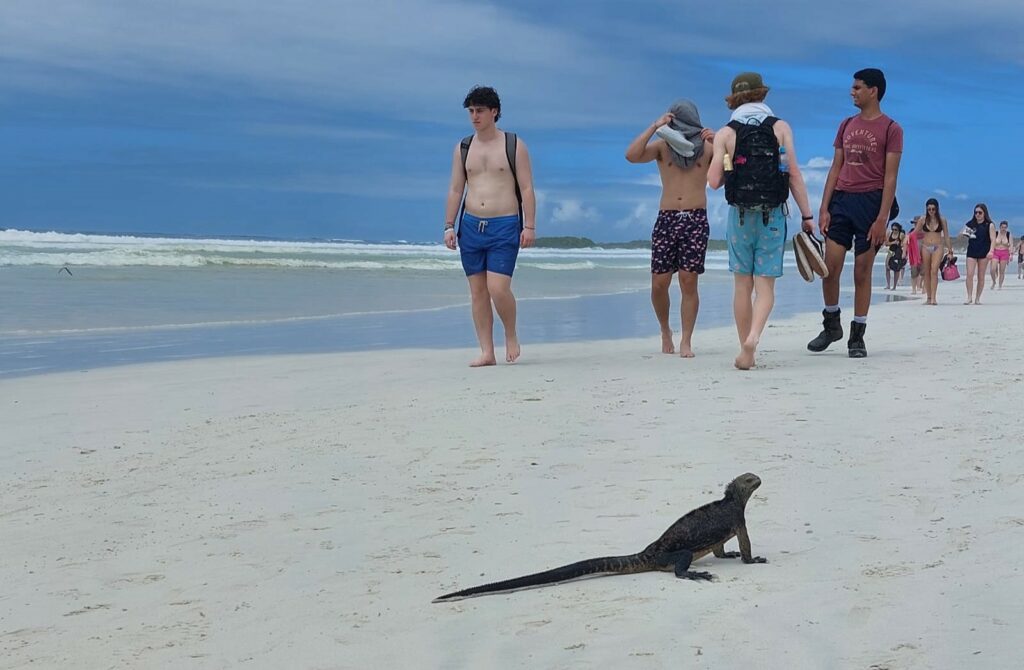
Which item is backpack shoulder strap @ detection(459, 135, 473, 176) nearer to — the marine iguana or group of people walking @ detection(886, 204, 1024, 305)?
the marine iguana

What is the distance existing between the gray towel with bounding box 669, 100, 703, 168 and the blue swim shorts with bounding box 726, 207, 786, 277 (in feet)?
2.36

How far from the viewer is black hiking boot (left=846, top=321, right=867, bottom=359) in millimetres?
7895

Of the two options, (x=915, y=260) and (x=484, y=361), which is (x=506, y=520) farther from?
(x=915, y=260)

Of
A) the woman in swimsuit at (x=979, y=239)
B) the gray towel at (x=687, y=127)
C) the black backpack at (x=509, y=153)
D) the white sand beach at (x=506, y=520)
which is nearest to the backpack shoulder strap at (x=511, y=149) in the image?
the black backpack at (x=509, y=153)

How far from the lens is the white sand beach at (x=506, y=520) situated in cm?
269

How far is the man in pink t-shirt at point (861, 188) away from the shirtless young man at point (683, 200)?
2.88ft

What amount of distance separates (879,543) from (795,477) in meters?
0.82

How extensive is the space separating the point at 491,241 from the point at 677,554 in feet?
16.8

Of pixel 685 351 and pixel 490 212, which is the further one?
pixel 685 351

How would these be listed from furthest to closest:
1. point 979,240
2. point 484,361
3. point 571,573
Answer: point 979,240 < point 484,361 < point 571,573

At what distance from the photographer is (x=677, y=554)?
319 cm

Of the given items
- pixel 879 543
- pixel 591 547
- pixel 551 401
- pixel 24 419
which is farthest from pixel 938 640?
pixel 24 419

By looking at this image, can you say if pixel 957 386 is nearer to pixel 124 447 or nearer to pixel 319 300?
pixel 124 447

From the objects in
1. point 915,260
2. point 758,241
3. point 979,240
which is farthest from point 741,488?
point 915,260
